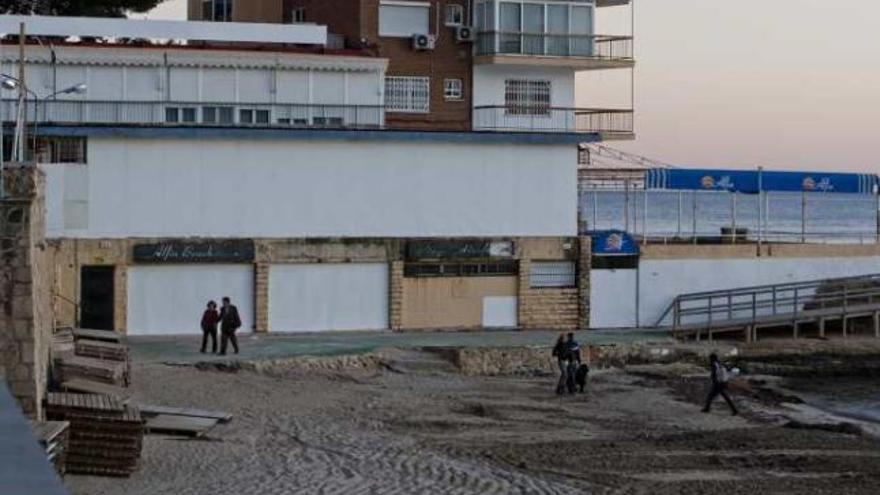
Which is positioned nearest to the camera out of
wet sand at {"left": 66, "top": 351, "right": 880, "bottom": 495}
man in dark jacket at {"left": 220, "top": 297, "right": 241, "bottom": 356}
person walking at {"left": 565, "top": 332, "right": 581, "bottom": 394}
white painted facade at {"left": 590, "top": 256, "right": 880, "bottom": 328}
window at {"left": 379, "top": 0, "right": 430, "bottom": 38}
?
wet sand at {"left": 66, "top": 351, "right": 880, "bottom": 495}

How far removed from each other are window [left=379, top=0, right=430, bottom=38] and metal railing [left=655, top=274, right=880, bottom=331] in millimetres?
13201

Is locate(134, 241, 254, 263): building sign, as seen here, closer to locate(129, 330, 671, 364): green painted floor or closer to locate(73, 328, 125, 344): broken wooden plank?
locate(129, 330, 671, 364): green painted floor

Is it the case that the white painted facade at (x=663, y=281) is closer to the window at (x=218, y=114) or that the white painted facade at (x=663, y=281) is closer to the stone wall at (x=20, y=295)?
the window at (x=218, y=114)

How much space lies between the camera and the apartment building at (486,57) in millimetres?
52469

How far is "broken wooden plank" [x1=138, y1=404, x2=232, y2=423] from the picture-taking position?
26.4m

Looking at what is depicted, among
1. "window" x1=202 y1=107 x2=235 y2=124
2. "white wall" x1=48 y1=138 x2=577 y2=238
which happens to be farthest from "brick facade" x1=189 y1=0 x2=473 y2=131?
"white wall" x1=48 y1=138 x2=577 y2=238

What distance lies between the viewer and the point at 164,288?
42.1m

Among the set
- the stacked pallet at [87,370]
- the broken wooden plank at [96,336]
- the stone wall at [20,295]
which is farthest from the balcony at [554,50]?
the stone wall at [20,295]

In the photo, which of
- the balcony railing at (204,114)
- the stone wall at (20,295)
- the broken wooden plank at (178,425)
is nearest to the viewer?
the stone wall at (20,295)

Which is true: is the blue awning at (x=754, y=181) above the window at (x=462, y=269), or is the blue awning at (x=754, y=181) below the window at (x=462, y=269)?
above

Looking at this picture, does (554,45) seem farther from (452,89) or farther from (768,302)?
(768,302)

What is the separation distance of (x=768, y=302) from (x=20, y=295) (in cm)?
2762

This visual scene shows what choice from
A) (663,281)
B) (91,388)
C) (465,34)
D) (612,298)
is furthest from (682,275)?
(91,388)

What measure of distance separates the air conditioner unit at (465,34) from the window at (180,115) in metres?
9.76
